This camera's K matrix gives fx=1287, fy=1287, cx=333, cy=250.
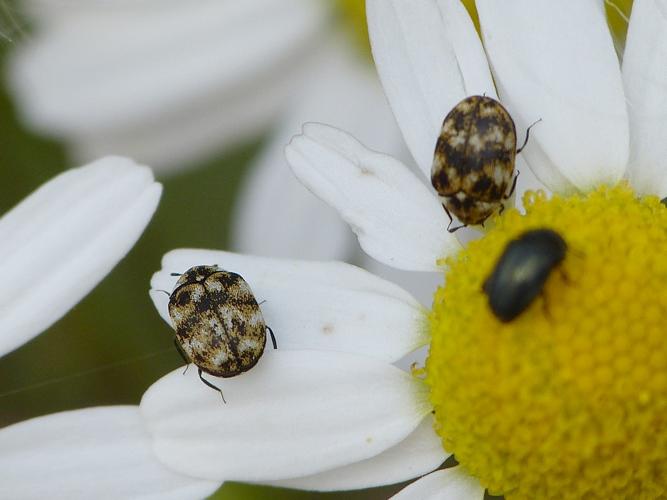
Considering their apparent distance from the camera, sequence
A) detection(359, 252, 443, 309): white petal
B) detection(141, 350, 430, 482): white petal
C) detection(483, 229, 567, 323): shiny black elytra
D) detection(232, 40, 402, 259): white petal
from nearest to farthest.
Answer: detection(483, 229, 567, 323): shiny black elytra → detection(141, 350, 430, 482): white petal → detection(359, 252, 443, 309): white petal → detection(232, 40, 402, 259): white petal

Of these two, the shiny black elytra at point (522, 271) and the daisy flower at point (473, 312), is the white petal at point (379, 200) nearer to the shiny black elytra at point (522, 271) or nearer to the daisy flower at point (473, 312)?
the daisy flower at point (473, 312)

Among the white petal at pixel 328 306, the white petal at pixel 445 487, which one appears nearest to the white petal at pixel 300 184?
the white petal at pixel 328 306

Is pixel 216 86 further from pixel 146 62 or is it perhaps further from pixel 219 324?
pixel 219 324

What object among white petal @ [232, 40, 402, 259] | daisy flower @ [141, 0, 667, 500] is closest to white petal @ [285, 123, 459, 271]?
daisy flower @ [141, 0, 667, 500]

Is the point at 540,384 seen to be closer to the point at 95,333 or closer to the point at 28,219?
the point at 28,219

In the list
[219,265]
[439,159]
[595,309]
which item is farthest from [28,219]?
[595,309]

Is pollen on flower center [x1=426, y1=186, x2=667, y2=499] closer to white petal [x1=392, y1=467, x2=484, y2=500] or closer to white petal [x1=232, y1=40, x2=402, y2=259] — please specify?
white petal [x1=392, y1=467, x2=484, y2=500]

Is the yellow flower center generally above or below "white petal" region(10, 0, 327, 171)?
below
